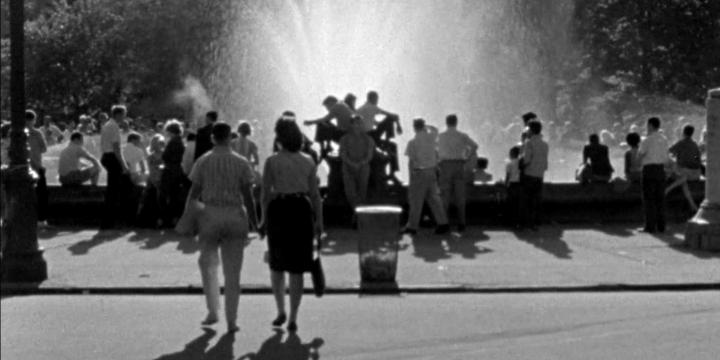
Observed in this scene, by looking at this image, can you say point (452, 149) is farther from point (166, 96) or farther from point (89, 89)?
point (89, 89)

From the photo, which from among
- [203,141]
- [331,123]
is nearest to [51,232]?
[203,141]

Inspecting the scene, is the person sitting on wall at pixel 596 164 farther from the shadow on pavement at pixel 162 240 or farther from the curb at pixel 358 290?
the curb at pixel 358 290

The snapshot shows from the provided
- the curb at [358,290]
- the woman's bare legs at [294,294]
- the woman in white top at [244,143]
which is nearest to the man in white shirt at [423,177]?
the woman in white top at [244,143]

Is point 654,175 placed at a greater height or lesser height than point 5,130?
→ lesser

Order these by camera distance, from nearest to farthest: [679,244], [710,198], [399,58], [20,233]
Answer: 1. [20,233]
2. [710,198]
3. [679,244]
4. [399,58]

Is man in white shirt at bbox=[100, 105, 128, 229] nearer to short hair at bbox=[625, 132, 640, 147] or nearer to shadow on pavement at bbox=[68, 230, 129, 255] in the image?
shadow on pavement at bbox=[68, 230, 129, 255]

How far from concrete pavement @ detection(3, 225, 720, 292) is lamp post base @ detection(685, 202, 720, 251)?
7.7 inches

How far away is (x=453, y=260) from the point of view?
19.0 metres

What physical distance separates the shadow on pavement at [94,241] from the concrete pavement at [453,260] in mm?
14

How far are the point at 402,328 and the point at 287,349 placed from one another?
4.62ft

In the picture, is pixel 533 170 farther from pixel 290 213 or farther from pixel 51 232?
pixel 290 213

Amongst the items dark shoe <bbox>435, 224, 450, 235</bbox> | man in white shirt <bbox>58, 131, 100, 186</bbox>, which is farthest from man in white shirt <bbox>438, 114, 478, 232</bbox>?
man in white shirt <bbox>58, 131, 100, 186</bbox>

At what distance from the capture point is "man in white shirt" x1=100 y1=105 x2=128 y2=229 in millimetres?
22344

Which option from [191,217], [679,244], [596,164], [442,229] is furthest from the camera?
[596,164]
